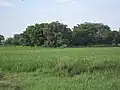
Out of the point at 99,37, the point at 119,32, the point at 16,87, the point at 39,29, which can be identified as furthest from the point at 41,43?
the point at 16,87

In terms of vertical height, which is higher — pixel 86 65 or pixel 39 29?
pixel 39 29

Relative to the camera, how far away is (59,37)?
56469 millimetres

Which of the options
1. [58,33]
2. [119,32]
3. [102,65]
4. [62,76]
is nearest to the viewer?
[62,76]

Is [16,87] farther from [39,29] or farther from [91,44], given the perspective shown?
[91,44]

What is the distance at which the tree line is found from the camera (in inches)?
2248

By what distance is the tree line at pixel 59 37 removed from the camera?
57.1m

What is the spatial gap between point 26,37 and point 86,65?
45.3 m

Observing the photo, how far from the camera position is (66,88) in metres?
8.66

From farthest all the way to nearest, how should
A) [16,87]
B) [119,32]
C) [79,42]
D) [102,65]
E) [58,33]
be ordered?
[119,32]
[79,42]
[58,33]
[102,65]
[16,87]

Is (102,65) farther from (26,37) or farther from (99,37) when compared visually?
(99,37)

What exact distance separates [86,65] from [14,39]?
176ft

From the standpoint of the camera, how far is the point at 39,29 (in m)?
58.7

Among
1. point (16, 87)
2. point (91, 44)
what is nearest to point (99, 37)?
point (91, 44)

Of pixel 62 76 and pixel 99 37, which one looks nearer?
pixel 62 76
